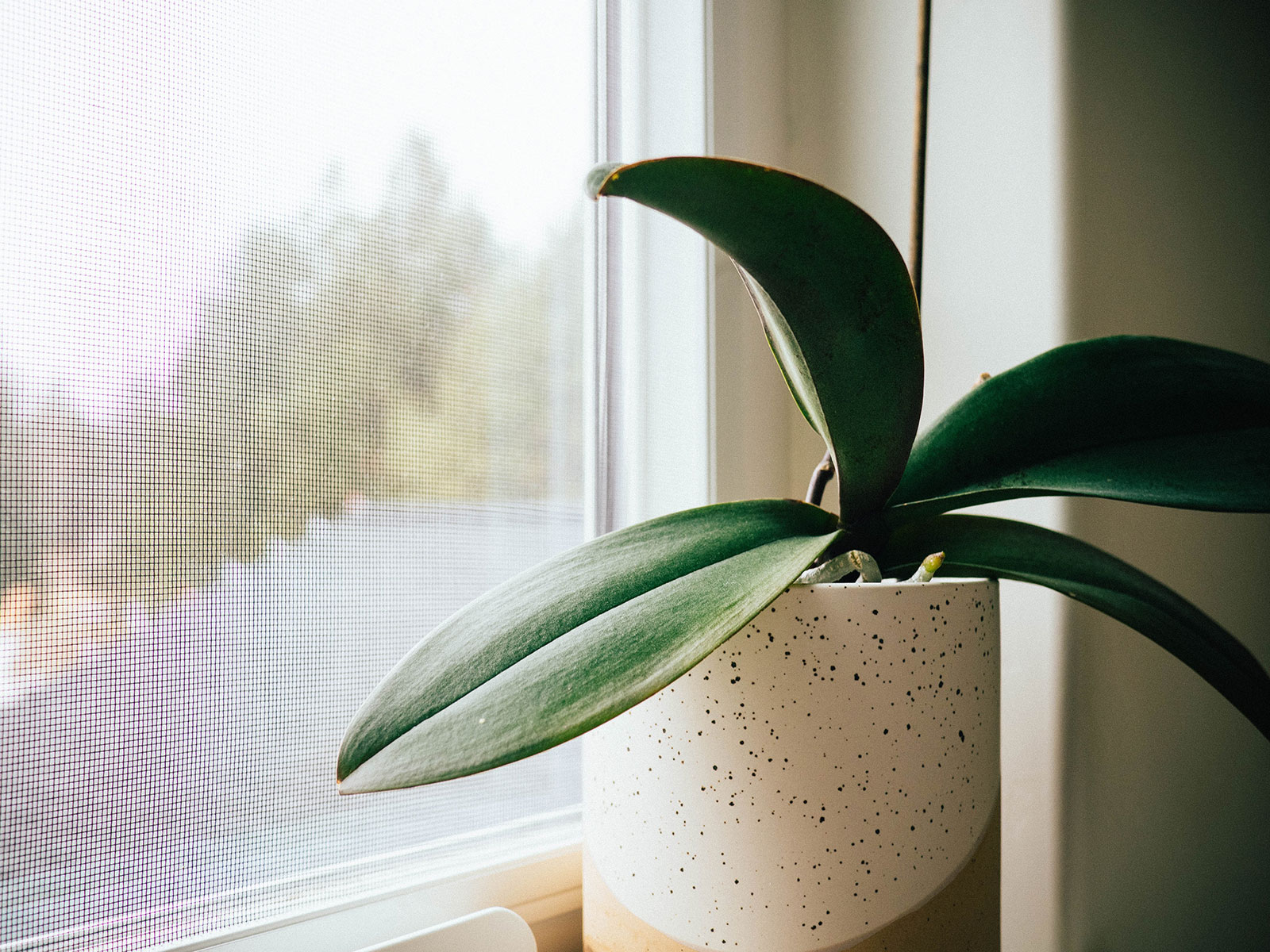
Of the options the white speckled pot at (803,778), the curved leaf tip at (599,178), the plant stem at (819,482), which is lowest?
the white speckled pot at (803,778)

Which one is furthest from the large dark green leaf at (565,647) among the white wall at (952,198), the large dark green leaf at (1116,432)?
the white wall at (952,198)

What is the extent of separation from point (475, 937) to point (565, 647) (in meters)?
0.30

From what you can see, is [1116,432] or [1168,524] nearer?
[1116,432]

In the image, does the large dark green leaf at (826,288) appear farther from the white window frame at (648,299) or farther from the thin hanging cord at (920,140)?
the white window frame at (648,299)

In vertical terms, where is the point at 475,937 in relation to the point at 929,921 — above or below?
below

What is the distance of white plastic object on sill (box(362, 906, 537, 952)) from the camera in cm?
46

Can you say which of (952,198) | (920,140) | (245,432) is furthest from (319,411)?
(952,198)

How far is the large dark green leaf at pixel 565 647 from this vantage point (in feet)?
0.85

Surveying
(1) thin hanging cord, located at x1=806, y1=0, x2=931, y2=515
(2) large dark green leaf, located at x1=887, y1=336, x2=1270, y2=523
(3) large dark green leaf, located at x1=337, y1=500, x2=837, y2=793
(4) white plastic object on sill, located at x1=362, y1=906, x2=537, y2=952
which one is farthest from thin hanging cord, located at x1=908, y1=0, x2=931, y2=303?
(4) white plastic object on sill, located at x1=362, y1=906, x2=537, y2=952

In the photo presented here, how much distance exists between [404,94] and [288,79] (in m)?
0.09

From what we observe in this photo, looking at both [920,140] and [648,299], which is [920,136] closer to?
[920,140]

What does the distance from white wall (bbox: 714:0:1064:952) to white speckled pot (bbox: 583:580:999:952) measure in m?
0.28

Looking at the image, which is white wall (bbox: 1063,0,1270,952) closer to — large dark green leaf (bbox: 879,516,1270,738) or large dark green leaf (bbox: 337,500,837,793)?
large dark green leaf (bbox: 879,516,1270,738)

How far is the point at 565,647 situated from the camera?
0.30m
